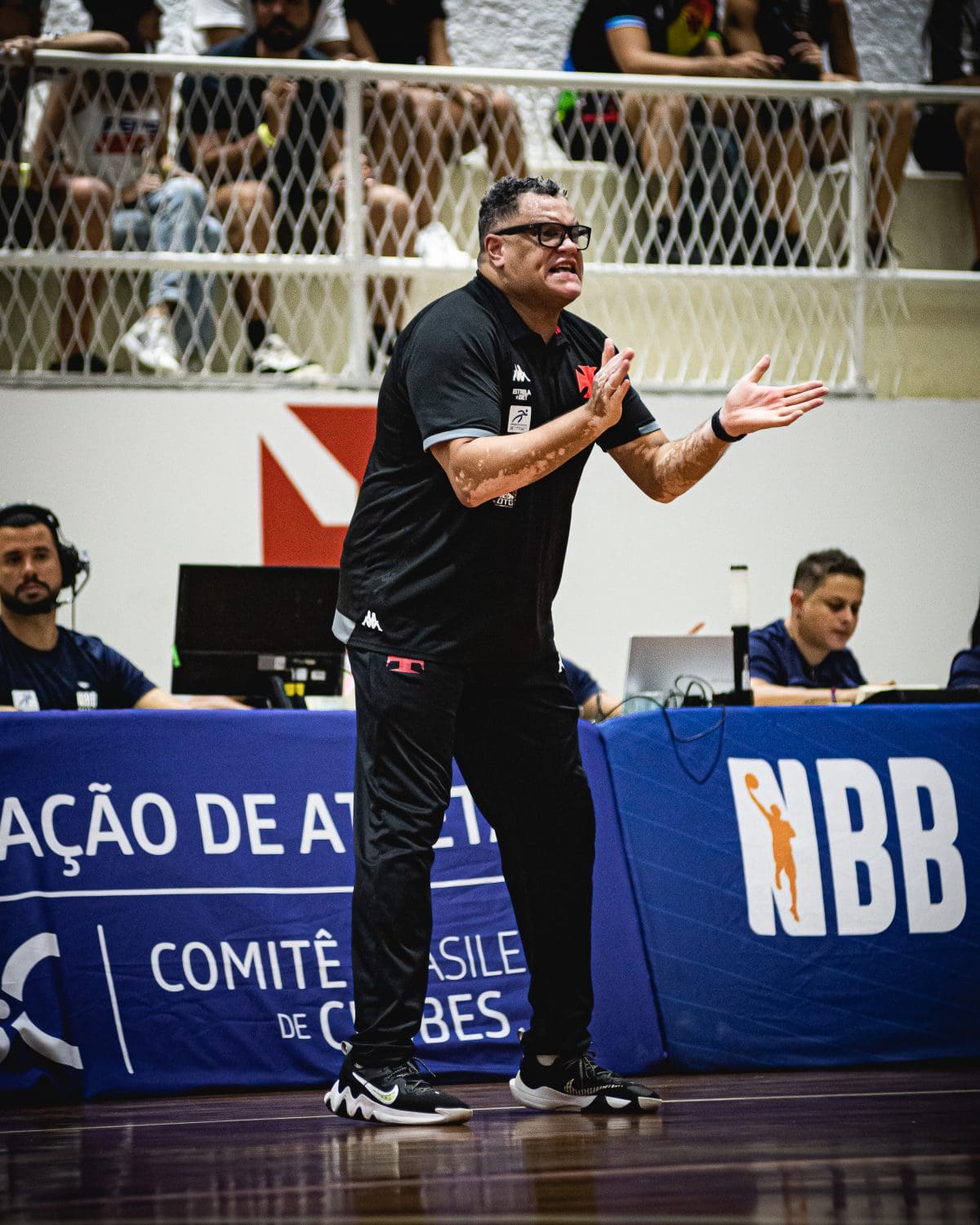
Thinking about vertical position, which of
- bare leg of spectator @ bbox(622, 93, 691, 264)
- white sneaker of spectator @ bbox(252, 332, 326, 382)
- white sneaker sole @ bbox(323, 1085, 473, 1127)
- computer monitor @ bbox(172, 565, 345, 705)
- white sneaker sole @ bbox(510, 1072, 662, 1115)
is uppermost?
bare leg of spectator @ bbox(622, 93, 691, 264)

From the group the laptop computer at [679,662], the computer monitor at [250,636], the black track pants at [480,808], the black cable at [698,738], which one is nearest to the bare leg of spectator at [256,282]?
the computer monitor at [250,636]

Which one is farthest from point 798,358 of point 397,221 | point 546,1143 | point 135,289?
point 546,1143

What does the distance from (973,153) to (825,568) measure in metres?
2.72

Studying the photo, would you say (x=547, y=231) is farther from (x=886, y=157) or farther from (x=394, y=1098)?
(x=886, y=157)

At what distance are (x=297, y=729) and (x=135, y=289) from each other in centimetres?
298

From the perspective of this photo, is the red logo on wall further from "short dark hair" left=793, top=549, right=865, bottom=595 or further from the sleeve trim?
the sleeve trim

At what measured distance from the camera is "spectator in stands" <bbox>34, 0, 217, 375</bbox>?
18.8ft

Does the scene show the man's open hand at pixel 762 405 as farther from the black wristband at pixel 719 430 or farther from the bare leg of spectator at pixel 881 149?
the bare leg of spectator at pixel 881 149

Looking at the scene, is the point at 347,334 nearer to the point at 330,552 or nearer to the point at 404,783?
the point at 330,552

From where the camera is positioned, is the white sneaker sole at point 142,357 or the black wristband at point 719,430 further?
the white sneaker sole at point 142,357

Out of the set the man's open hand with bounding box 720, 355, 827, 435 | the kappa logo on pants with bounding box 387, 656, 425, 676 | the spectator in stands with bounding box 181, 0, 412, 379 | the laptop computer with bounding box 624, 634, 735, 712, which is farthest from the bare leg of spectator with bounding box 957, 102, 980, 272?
the kappa logo on pants with bounding box 387, 656, 425, 676

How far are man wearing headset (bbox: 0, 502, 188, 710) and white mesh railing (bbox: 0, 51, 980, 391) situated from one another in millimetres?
1494

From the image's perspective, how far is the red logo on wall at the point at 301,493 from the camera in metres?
5.64

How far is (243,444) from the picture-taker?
5691mm
